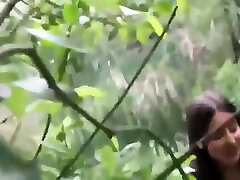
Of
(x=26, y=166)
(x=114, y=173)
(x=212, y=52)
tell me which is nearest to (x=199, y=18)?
(x=212, y=52)

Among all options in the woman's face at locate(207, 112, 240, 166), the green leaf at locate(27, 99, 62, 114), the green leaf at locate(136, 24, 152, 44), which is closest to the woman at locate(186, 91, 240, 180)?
the woman's face at locate(207, 112, 240, 166)

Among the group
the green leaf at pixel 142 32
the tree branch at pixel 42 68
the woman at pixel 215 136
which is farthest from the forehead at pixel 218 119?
the tree branch at pixel 42 68

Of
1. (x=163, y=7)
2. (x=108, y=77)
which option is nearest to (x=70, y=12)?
(x=163, y=7)

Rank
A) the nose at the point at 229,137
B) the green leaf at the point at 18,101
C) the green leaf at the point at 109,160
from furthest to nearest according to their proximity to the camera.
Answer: the nose at the point at 229,137 < the green leaf at the point at 109,160 < the green leaf at the point at 18,101

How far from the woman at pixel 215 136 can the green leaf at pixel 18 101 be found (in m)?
0.51

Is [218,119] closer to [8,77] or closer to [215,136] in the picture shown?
[215,136]

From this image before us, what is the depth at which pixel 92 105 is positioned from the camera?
647 mm

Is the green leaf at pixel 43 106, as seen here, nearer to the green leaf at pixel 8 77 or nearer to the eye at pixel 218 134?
the green leaf at pixel 8 77

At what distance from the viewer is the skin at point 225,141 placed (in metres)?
0.73

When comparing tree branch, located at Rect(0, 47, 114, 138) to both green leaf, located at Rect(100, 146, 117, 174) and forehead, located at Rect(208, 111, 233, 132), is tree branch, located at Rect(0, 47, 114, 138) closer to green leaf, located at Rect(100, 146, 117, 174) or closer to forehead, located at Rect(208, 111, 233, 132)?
green leaf, located at Rect(100, 146, 117, 174)

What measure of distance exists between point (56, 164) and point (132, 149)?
0.29 feet

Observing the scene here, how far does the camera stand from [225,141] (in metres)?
0.73

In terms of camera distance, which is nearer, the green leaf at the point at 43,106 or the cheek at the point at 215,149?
the green leaf at the point at 43,106

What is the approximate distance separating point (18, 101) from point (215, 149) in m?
0.55
